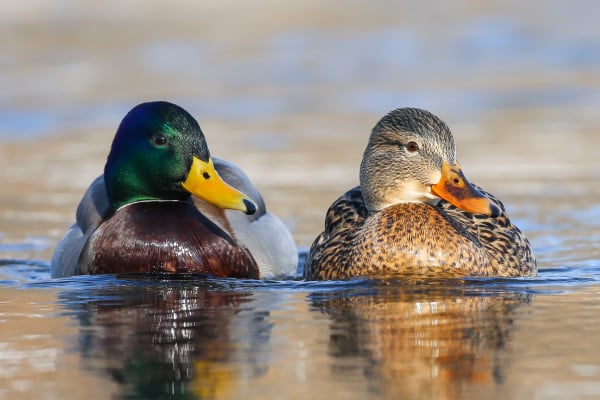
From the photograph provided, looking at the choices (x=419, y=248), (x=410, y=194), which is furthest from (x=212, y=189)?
(x=419, y=248)

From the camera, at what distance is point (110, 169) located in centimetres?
917

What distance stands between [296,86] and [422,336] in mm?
13001

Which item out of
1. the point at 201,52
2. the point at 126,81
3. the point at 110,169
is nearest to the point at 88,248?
the point at 110,169

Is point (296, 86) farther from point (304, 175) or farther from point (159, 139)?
point (159, 139)

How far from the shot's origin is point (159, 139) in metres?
8.92

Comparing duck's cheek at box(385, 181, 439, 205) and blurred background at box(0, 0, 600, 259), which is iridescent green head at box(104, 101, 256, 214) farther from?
blurred background at box(0, 0, 600, 259)

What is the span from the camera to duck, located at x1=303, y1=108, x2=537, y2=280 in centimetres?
812

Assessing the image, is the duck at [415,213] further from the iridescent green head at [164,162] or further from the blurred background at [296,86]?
the blurred background at [296,86]

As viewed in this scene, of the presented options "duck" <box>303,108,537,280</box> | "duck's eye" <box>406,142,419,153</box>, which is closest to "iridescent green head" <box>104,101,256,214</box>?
"duck" <box>303,108,537,280</box>

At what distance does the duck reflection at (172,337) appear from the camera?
579 cm

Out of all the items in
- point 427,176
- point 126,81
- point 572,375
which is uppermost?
point 126,81

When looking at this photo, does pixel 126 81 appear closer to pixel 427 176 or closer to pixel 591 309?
pixel 427 176

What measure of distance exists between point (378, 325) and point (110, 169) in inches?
120

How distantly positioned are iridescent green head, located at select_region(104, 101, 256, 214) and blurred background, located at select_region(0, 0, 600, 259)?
7.39 ft
